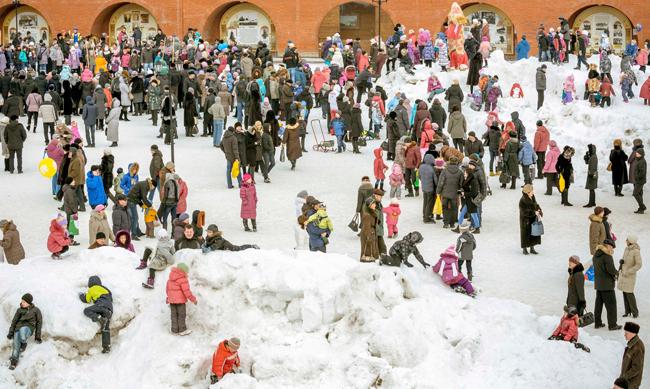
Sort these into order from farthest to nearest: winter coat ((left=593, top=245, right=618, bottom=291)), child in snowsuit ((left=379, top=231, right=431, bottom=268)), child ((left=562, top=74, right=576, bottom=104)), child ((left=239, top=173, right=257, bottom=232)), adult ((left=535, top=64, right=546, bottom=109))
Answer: child ((left=562, top=74, right=576, bottom=104)), adult ((left=535, top=64, right=546, bottom=109)), child ((left=239, top=173, right=257, bottom=232)), child in snowsuit ((left=379, top=231, right=431, bottom=268)), winter coat ((left=593, top=245, right=618, bottom=291))

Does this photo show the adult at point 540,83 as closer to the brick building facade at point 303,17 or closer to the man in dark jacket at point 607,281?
the brick building facade at point 303,17

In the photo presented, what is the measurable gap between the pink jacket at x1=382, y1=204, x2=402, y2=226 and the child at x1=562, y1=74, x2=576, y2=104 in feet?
43.6

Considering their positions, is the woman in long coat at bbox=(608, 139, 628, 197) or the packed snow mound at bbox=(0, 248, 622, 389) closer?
the packed snow mound at bbox=(0, 248, 622, 389)

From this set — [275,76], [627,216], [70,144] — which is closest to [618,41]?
[275,76]

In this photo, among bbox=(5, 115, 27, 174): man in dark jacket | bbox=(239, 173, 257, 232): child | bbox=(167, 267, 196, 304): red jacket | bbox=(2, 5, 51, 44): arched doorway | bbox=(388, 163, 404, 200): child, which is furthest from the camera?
bbox=(2, 5, 51, 44): arched doorway

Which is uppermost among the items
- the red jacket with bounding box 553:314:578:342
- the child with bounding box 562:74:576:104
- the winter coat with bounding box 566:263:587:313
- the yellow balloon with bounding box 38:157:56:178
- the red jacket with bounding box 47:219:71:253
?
the child with bounding box 562:74:576:104

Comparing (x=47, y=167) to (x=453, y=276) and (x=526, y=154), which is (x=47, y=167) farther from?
(x=526, y=154)

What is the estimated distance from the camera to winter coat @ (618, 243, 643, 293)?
54.5 ft

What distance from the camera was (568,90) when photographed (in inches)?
1276

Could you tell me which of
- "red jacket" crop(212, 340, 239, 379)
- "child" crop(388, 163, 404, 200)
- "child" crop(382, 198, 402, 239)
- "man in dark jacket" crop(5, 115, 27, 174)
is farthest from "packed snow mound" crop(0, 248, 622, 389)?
"man in dark jacket" crop(5, 115, 27, 174)

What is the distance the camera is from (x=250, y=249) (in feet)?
55.5

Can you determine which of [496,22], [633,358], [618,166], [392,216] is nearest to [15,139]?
[392,216]

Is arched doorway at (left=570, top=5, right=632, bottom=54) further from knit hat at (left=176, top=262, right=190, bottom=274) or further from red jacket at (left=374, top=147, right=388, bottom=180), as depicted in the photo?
knit hat at (left=176, top=262, right=190, bottom=274)

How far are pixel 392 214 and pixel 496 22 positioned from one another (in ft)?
95.4
